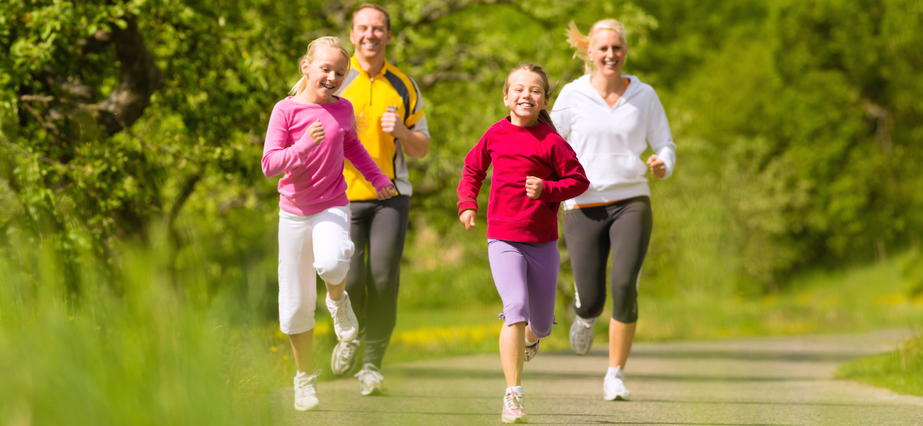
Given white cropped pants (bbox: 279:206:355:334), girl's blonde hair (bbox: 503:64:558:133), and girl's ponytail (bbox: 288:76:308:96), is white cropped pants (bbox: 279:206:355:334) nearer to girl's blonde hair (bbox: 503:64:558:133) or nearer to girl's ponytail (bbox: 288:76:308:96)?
girl's ponytail (bbox: 288:76:308:96)

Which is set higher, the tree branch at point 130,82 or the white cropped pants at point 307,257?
the tree branch at point 130,82

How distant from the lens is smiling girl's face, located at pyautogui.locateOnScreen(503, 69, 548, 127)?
4.53 m

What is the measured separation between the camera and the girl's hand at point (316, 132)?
171 inches

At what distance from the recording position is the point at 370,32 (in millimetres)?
5266

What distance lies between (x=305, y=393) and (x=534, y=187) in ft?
5.25

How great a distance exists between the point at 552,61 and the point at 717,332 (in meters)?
5.56

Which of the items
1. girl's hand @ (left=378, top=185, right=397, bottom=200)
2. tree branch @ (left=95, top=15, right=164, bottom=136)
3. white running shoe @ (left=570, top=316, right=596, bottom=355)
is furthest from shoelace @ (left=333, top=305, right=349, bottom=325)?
tree branch @ (left=95, top=15, right=164, bottom=136)

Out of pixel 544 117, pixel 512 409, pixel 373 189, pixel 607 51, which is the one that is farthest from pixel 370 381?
pixel 607 51

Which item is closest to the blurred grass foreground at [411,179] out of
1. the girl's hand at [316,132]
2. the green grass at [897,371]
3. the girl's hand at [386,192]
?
the green grass at [897,371]

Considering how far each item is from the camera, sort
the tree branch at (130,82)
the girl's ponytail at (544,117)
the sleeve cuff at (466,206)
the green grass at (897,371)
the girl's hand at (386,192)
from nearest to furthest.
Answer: the sleeve cuff at (466,206)
the girl's ponytail at (544,117)
the girl's hand at (386,192)
the green grass at (897,371)
the tree branch at (130,82)

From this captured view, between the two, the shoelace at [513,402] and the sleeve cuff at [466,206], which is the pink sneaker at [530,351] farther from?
the sleeve cuff at [466,206]

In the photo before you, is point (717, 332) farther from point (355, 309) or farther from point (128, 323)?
point (128, 323)

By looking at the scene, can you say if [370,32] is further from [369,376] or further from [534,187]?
[369,376]

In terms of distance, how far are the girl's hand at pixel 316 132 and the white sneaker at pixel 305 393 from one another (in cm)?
124
